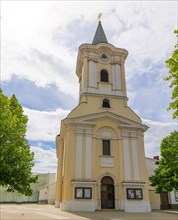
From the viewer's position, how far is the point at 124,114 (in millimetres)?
28969

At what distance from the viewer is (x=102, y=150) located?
25.9m

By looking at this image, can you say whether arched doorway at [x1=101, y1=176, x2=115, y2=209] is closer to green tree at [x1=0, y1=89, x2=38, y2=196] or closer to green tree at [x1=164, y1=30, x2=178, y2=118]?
green tree at [x1=0, y1=89, x2=38, y2=196]

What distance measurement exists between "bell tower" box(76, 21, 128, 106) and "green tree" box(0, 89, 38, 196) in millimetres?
14923

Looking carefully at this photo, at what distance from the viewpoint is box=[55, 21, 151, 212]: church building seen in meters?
23.5

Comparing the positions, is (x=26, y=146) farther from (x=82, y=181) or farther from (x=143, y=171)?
(x=143, y=171)

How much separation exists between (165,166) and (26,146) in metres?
15.5

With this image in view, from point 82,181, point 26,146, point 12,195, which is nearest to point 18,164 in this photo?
point 26,146

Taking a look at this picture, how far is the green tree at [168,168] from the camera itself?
77.2 feet

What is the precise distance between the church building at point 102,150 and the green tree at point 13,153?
Result: 9.00 meters

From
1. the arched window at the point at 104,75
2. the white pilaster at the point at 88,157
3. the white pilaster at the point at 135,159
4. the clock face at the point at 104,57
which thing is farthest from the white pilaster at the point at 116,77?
the white pilaster at the point at 88,157

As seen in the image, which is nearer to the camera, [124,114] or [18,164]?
[18,164]

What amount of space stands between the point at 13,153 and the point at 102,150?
532 inches

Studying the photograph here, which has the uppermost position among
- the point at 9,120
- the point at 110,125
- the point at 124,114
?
the point at 124,114

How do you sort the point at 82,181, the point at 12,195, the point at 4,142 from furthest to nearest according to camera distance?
the point at 12,195 → the point at 82,181 → the point at 4,142
